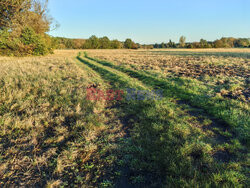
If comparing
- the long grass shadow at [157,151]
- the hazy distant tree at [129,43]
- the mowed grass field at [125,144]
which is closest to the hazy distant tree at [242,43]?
the hazy distant tree at [129,43]

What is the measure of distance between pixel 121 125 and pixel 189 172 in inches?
103

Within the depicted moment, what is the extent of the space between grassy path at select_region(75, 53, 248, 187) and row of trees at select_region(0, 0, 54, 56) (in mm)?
14315

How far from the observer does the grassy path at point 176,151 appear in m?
2.65

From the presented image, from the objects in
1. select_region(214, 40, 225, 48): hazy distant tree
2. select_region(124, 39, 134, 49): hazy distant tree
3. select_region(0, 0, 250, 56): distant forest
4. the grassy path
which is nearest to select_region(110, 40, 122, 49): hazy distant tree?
select_region(124, 39, 134, 49): hazy distant tree

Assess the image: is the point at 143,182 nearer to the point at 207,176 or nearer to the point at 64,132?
the point at 207,176

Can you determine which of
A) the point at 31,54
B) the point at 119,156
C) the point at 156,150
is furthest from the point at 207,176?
the point at 31,54

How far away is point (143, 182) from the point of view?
270 cm

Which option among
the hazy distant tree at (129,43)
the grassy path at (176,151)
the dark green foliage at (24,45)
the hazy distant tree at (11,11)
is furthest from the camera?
the hazy distant tree at (129,43)

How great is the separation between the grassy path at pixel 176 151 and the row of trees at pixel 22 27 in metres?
14.3

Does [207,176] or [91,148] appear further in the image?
[91,148]

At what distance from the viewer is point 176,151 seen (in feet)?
10.6

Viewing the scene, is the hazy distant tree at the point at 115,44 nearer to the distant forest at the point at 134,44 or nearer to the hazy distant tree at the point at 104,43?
the distant forest at the point at 134,44

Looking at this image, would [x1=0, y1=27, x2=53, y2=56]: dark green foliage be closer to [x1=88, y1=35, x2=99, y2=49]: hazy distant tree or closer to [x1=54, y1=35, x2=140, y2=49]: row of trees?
[x1=88, y1=35, x2=99, y2=49]: hazy distant tree

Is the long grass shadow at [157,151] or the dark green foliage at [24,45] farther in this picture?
the dark green foliage at [24,45]
